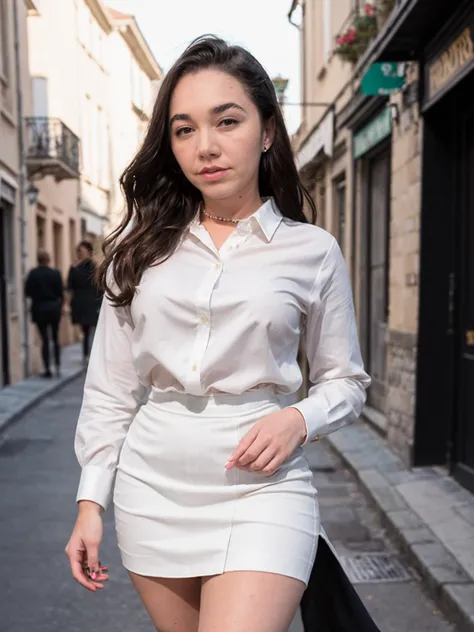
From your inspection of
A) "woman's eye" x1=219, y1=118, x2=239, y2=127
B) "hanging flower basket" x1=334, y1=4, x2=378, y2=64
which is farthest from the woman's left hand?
"hanging flower basket" x1=334, y1=4, x2=378, y2=64

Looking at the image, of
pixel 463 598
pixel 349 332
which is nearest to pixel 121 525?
pixel 349 332

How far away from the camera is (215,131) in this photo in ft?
5.65

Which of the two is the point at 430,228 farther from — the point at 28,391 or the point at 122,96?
the point at 122,96

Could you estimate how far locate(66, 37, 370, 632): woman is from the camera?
162 cm

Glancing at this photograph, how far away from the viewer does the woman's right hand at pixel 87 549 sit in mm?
1714

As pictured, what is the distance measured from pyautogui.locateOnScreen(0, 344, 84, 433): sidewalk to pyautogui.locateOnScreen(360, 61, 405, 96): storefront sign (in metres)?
5.02

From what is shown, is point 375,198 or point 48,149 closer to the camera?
point 375,198

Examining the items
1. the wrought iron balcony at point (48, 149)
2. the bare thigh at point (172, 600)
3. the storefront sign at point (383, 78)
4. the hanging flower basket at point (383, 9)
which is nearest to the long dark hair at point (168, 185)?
the bare thigh at point (172, 600)

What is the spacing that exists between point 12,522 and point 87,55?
17720 mm

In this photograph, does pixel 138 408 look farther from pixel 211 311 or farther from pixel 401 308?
pixel 401 308

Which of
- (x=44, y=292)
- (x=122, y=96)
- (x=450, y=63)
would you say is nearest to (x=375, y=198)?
(x=450, y=63)

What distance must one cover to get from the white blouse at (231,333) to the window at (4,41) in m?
11.1

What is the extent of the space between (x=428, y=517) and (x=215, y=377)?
3368mm

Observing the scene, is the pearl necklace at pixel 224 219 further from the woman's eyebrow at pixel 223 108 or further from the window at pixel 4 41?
the window at pixel 4 41
